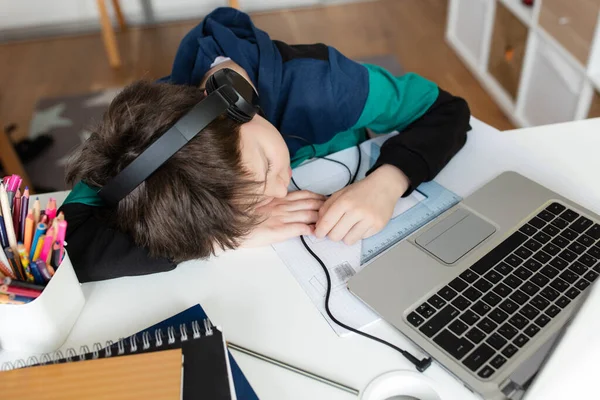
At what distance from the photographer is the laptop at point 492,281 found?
558 millimetres

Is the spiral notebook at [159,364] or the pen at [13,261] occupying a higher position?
the pen at [13,261]

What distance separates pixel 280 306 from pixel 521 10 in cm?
163

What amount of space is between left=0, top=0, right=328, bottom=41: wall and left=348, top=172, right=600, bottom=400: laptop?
2293 mm

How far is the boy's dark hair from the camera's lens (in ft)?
2.10


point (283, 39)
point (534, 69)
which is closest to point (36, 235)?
point (534, 69)

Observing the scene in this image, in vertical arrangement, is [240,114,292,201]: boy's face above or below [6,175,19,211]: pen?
below

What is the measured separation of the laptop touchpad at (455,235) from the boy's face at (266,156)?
21cm

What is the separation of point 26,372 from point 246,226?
30cm

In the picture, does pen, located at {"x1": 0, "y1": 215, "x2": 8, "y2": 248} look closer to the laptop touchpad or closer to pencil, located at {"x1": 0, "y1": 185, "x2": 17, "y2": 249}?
pencil, located at {"x1": 0, "y1": 185, "x2": 17, "y2": 249}

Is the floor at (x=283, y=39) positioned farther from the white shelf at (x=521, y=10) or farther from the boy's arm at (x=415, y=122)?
the boy's arm at (x=415, y=122)

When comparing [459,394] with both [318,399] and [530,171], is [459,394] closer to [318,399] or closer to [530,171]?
[318,399]

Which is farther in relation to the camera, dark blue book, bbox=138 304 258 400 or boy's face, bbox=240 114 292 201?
boy's face, bbox=240 114 292 201

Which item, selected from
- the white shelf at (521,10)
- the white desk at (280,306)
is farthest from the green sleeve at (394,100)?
the white shelf at (521,10)

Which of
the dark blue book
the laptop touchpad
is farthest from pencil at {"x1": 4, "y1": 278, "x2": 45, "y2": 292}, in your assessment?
the laptop touchpad
